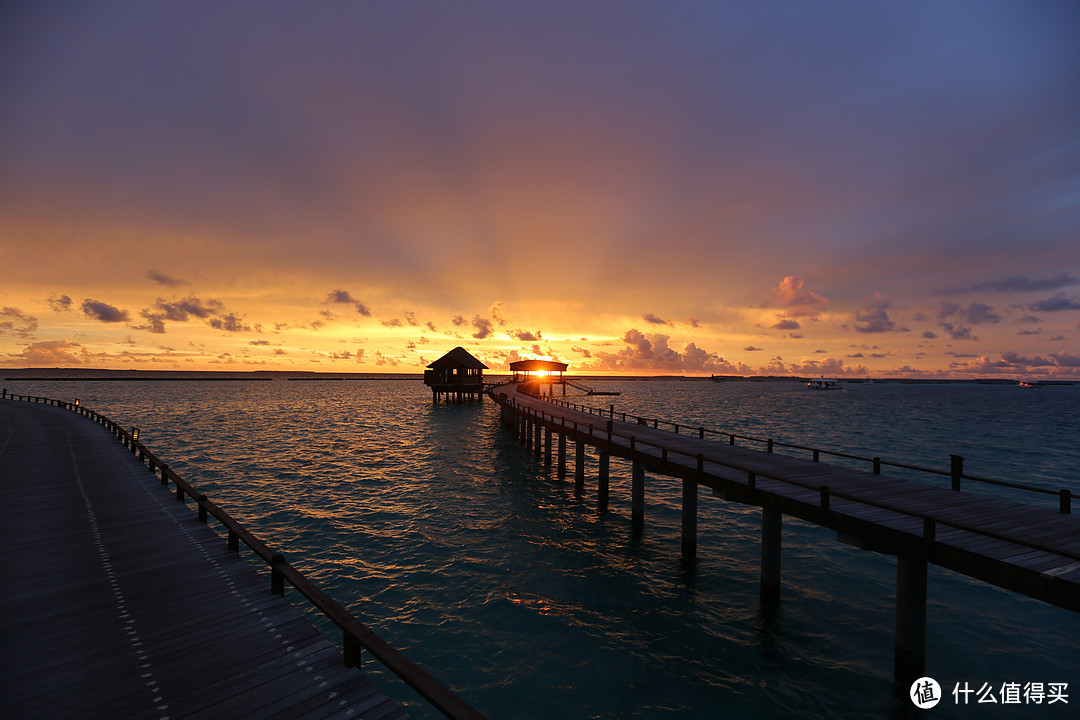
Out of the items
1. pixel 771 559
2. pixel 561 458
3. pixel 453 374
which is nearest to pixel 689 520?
pixel 771 559

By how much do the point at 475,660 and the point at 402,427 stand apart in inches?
1786

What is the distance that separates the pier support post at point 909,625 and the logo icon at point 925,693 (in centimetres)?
12

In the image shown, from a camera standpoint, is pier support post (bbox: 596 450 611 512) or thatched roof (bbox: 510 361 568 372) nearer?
pier support post (bbox: 596 450 611 512)

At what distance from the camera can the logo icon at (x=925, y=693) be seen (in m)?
9.77

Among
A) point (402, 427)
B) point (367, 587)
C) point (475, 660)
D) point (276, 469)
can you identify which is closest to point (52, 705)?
point (475, 660)

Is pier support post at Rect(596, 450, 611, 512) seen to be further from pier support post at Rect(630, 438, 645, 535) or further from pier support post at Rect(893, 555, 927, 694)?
pier support post at Rect(893, 555, 927, 694)

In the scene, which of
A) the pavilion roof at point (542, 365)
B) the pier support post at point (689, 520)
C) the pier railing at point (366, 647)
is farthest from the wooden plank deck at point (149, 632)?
the pavilion roof at point (542, 365)

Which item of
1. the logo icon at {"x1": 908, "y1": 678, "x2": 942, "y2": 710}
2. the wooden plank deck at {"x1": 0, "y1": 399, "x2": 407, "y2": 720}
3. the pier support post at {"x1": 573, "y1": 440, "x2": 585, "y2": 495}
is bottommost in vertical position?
the logo icon at {"x1": 908, "y1": 678, "x2": 942, "y2": 710}

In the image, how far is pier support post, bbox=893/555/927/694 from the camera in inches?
398

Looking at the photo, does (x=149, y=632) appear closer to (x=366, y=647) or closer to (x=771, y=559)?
(x=366, y=647)

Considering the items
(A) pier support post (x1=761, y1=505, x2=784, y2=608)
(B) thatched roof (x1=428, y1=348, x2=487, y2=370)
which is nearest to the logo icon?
(A) pier support post (x1=761, y1=505, x2=784, y2=608)

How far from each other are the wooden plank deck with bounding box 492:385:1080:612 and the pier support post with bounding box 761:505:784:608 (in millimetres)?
888

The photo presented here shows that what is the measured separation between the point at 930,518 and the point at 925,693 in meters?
3.98

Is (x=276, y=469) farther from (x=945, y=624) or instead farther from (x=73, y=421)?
(x=945, y=624)
